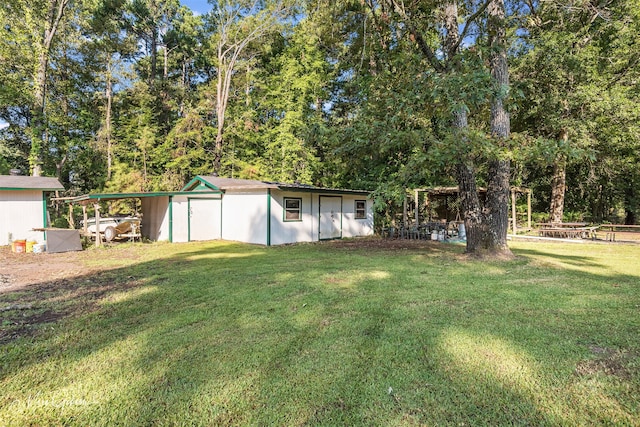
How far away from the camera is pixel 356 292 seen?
5.46 metres

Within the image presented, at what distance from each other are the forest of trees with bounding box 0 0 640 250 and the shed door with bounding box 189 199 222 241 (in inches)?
219

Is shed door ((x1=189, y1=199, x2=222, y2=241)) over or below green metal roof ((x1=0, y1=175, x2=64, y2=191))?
below

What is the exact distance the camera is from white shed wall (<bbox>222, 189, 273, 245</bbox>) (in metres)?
12.6

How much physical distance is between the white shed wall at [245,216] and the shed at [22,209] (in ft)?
20.3

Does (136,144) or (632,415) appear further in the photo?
(136,144)

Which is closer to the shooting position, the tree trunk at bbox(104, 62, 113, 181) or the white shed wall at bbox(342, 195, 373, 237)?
the white shed wall at bbox(342, 195, 373, 237)

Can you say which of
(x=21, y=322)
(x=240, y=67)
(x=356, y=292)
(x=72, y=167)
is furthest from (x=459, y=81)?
(x=72, y=167)

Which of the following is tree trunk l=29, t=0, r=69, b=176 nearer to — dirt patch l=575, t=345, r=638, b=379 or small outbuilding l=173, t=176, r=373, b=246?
small outbuilding l=173, t=176, r=373, b=246

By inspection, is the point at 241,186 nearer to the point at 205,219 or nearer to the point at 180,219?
the point at 205,219

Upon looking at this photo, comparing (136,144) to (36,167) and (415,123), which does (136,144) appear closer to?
(36,167)

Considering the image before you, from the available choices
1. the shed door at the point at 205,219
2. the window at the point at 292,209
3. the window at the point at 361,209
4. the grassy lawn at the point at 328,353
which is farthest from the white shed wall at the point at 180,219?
the grassy lawn at the point at 328,353

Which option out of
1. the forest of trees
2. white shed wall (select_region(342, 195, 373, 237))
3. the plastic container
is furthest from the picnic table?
the plastic container

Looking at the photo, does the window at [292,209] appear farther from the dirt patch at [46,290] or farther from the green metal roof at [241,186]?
the dirt patch at [46,290]

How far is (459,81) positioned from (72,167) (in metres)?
24.9
